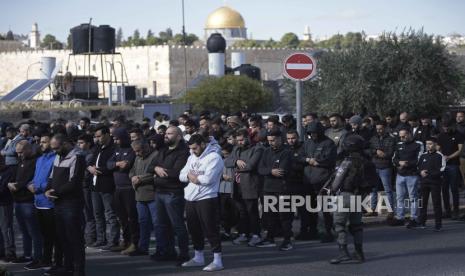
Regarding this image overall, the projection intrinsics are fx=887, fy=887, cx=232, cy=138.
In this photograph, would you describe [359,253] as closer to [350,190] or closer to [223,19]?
[350,190]

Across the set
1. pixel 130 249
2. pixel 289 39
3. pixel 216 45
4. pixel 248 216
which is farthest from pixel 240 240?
pixel 289 39

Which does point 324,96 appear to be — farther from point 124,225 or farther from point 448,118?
point 124,225

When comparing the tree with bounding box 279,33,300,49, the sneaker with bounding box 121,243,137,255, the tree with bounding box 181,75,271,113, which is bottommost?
the sneaker with bounding box 121,243,137,255

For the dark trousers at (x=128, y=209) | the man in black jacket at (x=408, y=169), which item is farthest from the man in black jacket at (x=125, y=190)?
the man in black jacket at (x=408, y=169)

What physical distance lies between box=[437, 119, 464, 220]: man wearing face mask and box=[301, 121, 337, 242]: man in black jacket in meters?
3.56

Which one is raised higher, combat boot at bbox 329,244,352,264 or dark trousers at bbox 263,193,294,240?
dark trousers at bbox 263,193,294,240

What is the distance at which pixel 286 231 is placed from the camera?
505 inches

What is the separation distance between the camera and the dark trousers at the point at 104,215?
13258mm

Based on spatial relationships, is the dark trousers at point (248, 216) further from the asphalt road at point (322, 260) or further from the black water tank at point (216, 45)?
the black water tank at point (216, 45)

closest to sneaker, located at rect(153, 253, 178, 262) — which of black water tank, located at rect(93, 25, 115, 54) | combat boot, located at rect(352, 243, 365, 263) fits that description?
combat boot, located at rect(352, 243, 365, 263)

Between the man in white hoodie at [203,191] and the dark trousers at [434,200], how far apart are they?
4.84m

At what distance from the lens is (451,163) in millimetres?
16484

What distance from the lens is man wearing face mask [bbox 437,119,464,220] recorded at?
16172 millimetres

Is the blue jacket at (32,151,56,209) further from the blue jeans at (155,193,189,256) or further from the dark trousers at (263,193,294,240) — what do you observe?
the dark trousers at (263,193,294,240)
